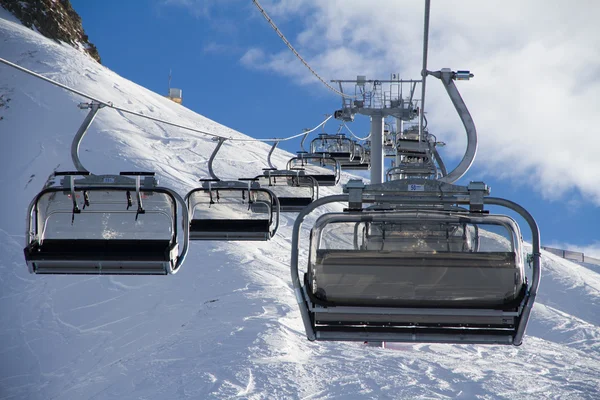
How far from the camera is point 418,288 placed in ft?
17.6

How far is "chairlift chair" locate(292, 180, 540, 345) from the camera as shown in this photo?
5328 millimetres

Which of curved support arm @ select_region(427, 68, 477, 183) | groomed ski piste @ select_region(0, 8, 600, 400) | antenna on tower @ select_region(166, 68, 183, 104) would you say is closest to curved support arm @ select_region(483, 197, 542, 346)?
curved support arm @ select_region(427, 68, 477, 183)

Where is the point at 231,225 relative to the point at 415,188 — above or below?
below

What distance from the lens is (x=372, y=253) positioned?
5.36 metres

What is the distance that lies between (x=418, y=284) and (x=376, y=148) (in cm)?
1347

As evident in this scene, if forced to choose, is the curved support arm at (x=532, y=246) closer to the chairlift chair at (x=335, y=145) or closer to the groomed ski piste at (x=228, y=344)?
the chairlift chair at (x=335, y=145)

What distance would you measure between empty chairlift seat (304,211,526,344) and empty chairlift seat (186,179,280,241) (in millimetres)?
3116

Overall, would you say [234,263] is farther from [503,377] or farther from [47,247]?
[47,247]

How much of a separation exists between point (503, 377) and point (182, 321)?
10.4 m

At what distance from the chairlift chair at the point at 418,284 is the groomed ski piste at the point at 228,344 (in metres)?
13.6

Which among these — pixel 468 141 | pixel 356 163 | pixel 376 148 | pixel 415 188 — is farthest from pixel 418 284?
pixel 356 163

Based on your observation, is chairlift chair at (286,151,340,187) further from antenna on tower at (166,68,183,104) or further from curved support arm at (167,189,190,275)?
antenna on tower at (166,68,183,104)

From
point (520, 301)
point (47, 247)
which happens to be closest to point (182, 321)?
point (47, 247)

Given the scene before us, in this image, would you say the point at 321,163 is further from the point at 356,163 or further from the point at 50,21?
the point at 50,21
